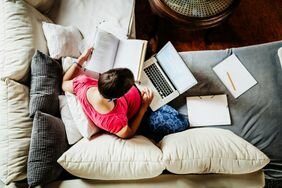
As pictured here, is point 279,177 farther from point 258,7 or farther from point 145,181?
point 258,7

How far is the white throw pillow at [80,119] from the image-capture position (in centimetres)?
160

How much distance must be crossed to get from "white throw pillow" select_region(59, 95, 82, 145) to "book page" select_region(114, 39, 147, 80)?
35cm

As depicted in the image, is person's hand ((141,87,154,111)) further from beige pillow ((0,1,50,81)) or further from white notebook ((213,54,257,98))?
beige pillow ((0,1,50,81))

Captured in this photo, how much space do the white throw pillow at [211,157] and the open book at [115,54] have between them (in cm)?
50

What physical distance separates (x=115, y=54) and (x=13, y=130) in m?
0.66

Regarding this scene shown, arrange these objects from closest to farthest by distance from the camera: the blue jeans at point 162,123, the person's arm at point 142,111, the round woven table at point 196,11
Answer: the person's arm at point 142,111
the blue jeans at point 162,123
the round woven table at point 196,11

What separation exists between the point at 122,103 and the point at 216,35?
112 cm

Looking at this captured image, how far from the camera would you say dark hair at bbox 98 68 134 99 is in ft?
4.77

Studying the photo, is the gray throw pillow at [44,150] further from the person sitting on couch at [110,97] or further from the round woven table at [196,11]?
the round woven table at [196,11]

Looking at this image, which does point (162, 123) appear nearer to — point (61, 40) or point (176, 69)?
point (176, 69)

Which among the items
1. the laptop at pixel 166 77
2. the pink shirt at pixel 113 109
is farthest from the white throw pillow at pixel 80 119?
the laptop at pixel 166 77

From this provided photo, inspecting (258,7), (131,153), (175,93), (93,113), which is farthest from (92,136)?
(258,7)

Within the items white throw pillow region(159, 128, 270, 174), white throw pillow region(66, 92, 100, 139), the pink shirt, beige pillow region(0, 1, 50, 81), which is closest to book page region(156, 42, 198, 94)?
the pink shirt

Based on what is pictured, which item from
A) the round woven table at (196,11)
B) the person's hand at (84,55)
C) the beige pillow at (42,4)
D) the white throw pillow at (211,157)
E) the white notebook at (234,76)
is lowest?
the white throw pillow at (211,157)
